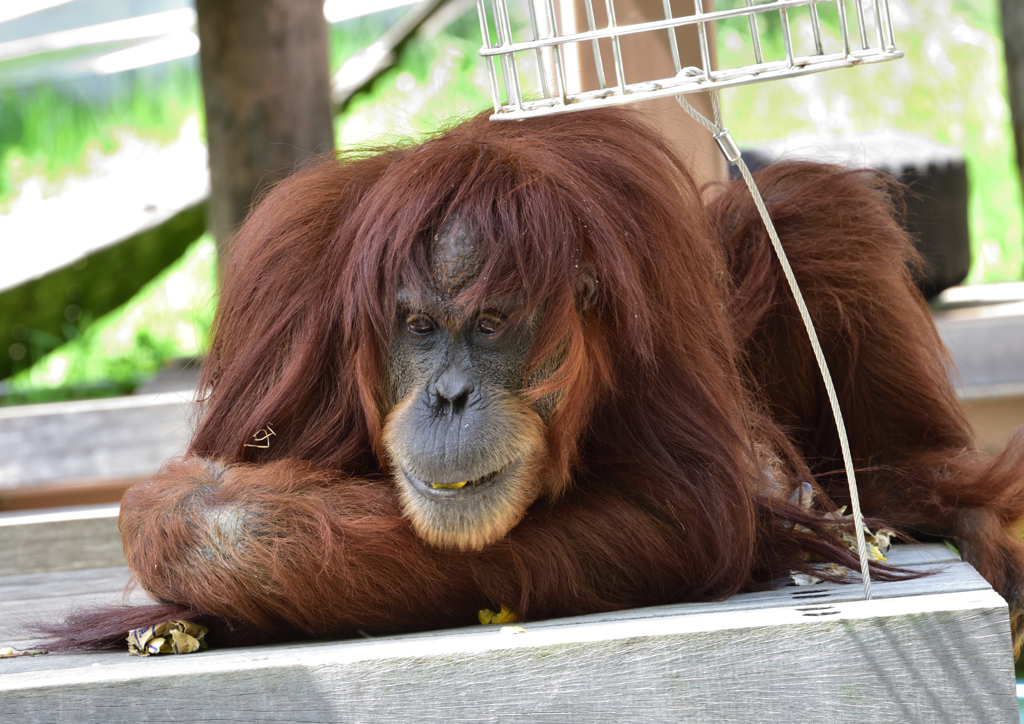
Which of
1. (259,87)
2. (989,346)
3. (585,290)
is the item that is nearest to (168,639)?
(585,290)

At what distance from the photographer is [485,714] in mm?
1253

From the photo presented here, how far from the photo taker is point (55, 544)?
2.48 metres

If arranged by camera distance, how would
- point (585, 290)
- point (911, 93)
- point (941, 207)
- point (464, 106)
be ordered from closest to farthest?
point (585, 290) < point (941, 207) < point (464, 106) < point (911, 93)

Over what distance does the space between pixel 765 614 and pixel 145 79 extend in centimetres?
791

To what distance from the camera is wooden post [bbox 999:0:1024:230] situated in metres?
4.53

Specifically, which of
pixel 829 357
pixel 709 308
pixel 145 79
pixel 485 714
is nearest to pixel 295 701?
pixel 485 714

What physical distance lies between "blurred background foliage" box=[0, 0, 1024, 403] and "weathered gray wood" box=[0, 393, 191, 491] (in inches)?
106

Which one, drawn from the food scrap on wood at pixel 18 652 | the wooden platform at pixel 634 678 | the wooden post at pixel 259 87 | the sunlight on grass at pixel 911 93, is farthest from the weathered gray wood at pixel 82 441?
the sunlight on grass at pixel 911 93

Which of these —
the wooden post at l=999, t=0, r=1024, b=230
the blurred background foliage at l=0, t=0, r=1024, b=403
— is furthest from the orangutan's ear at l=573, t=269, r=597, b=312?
the blurred background foliage at l=0, t=0, r=1024, b=403

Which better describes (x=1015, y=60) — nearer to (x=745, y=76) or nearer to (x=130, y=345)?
(x=745, y=76)

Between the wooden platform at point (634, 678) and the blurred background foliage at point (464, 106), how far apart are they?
579 centimetres

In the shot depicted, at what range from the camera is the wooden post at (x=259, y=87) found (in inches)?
164

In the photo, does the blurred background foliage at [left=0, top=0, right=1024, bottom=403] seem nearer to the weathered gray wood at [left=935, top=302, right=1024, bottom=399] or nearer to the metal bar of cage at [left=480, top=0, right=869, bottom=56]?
the weathered gray wood at [left=935, top=302, right=1024, bottom=399]

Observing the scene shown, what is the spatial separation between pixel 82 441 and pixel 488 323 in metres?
3.01
